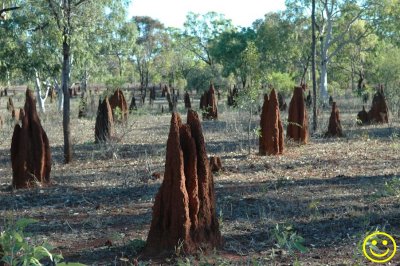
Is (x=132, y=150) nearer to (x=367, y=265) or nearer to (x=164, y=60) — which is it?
(x=367, y=265)

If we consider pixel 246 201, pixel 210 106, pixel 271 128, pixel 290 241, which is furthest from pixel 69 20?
pixel 210 106

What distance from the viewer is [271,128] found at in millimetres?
13422

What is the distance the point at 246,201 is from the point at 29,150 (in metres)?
3.88

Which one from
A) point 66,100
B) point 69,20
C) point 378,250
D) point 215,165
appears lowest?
point 378,250

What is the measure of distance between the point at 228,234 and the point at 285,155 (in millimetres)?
6769

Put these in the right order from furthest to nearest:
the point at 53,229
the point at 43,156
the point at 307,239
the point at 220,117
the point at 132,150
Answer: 1. the point at 220,117
2. the point at 132,150
3. the point at 43,156
4. the point at 53,229
5. the point at 307,239

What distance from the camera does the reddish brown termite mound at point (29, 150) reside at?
10.1 metres

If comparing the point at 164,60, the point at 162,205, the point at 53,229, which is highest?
the point at 164,60

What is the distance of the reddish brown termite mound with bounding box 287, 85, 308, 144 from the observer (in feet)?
49.8

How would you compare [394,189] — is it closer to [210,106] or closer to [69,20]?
[69,20]

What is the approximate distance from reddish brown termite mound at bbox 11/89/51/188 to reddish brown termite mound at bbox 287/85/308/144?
22.6 ft

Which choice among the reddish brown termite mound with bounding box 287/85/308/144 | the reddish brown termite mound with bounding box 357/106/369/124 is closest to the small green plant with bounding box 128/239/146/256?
the reddish brown termite mound with bounding box 287/85/308/144

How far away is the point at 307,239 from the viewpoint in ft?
22.8

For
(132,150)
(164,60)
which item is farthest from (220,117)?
(164,60)
